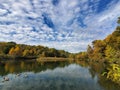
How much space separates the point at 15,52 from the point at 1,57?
25.4 m

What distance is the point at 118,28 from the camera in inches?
1858

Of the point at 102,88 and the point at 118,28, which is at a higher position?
the point at 118,28

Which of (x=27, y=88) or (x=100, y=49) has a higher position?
(x=100, y=49)

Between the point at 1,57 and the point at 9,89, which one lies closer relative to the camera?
the point at 9,89

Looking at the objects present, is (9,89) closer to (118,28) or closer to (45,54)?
(118,28)

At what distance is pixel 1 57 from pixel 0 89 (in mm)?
96420

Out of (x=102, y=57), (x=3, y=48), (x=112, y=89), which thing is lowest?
(x=112, y=89)

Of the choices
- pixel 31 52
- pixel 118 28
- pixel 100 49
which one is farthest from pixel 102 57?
pixel 31 52

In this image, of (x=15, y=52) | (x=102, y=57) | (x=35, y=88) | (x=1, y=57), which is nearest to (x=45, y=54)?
(x=15, y=52)

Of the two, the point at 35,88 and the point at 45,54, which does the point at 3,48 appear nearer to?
the point at 45,54

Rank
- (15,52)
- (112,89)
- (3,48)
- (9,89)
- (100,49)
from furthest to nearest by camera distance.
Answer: (3,48) < (15,52) < (100,49) < (112,89) < (9,89)

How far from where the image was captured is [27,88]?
26.1m

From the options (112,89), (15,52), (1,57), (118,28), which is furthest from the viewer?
(15,52)

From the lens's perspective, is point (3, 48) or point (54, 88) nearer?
point (54, 88)
